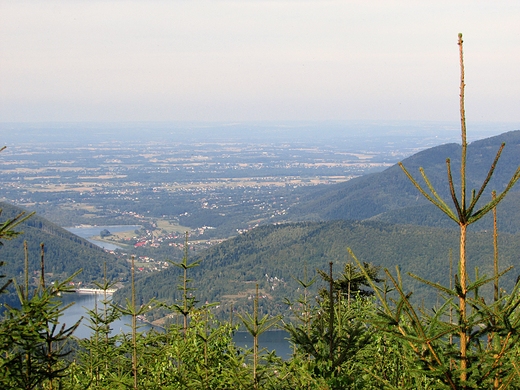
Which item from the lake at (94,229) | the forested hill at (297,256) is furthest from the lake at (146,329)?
the lake at (94,229)

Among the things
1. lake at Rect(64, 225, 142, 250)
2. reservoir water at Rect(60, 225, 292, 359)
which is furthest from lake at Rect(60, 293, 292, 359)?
lake at Rect(64, 225, 142, 250)

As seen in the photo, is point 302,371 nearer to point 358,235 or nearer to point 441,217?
point 358,235

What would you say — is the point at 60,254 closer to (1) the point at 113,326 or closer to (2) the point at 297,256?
(2) the point at 297,256

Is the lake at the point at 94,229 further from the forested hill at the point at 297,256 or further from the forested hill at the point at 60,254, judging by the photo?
the forested hill at the point at 297,256

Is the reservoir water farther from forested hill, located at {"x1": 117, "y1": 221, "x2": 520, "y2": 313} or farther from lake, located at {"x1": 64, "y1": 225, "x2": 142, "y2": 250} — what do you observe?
forested hill, located at {"x1": 117, "y1": 221, "x2": 520, "y2": 313}

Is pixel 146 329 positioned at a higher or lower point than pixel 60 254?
higher

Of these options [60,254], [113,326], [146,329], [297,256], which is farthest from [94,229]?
[113,326]

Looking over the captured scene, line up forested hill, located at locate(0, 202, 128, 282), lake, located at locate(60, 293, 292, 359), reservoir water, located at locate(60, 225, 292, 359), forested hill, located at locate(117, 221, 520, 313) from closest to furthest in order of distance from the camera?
reservoir water, located at locate(60, 225, 292, 359), lake, located at locate(60, 293, 292, 359), forested hill, located at locate(117, 221, 520, 313), forested hill, located at locate(0, 202, 128, 282)
